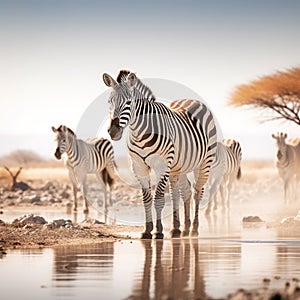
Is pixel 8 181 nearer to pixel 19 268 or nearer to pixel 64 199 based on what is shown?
pixel 64 199

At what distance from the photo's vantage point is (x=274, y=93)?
2161 centimetres

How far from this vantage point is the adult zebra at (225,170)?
17.4m

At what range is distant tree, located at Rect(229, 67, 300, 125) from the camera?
70.1 feet

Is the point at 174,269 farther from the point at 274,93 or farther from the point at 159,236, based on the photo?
the point at 274,93

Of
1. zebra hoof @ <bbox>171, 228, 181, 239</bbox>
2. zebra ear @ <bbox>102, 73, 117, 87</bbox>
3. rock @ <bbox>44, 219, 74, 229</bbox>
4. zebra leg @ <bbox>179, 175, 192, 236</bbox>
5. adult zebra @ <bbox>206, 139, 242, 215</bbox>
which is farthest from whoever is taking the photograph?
adult zebra @ <bbox>206, 139, 242, 215</bbox>

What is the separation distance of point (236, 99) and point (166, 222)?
7.84m

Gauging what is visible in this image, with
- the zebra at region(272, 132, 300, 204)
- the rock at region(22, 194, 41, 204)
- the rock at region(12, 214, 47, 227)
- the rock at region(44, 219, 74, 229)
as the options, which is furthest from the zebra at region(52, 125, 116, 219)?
the rock at region(44, 219, 74, 229)

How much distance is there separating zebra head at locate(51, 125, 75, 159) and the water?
7040 millimetres

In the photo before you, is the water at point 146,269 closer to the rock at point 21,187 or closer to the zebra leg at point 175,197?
the zebra leg at point 175,197

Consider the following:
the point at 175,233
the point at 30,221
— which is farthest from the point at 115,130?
the point at 30,221

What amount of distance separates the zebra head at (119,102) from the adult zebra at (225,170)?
6.25 meters

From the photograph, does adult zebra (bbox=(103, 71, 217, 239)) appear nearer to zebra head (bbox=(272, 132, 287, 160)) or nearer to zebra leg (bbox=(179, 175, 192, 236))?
zebra leg (bbox=(179, 175, 192, 236))

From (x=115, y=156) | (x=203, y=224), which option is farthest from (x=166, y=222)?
(x=115, y=156)

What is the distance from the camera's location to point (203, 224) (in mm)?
14336
